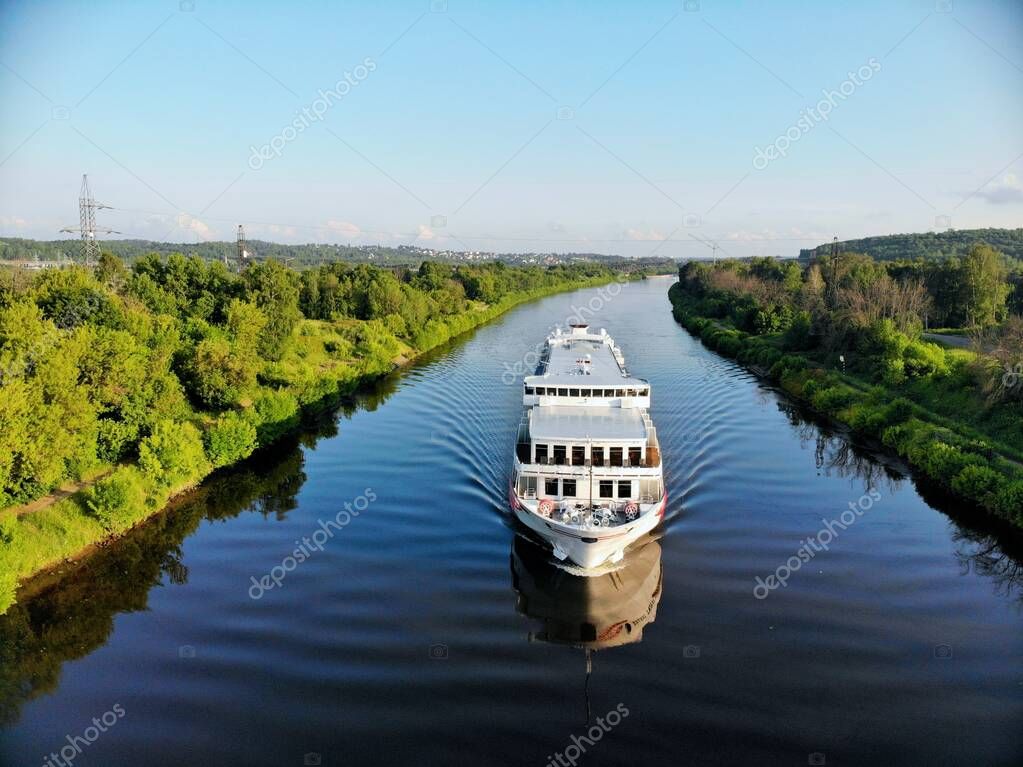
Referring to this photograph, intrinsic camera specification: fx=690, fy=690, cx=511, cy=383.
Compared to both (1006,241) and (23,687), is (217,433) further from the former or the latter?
(1006,241)

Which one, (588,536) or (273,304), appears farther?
(273,304)

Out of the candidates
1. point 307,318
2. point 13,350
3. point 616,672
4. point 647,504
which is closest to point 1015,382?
point 647,504

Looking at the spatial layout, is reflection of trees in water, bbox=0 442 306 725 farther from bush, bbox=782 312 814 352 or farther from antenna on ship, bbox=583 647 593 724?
bush, bbox=782 312 814 352

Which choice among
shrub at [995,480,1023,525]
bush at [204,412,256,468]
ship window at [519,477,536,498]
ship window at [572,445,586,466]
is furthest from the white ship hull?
bush at [204,412,256,468]

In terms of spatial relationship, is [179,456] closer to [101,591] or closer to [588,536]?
[101,591]

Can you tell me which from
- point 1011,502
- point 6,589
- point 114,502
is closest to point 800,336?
point 1011,502

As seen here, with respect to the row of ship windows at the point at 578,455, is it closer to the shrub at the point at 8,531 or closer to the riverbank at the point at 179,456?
the riverbank at the point at 179,456

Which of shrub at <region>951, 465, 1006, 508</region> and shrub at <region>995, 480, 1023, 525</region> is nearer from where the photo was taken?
shrub at <region>995, 480, 1023, 525</region>
